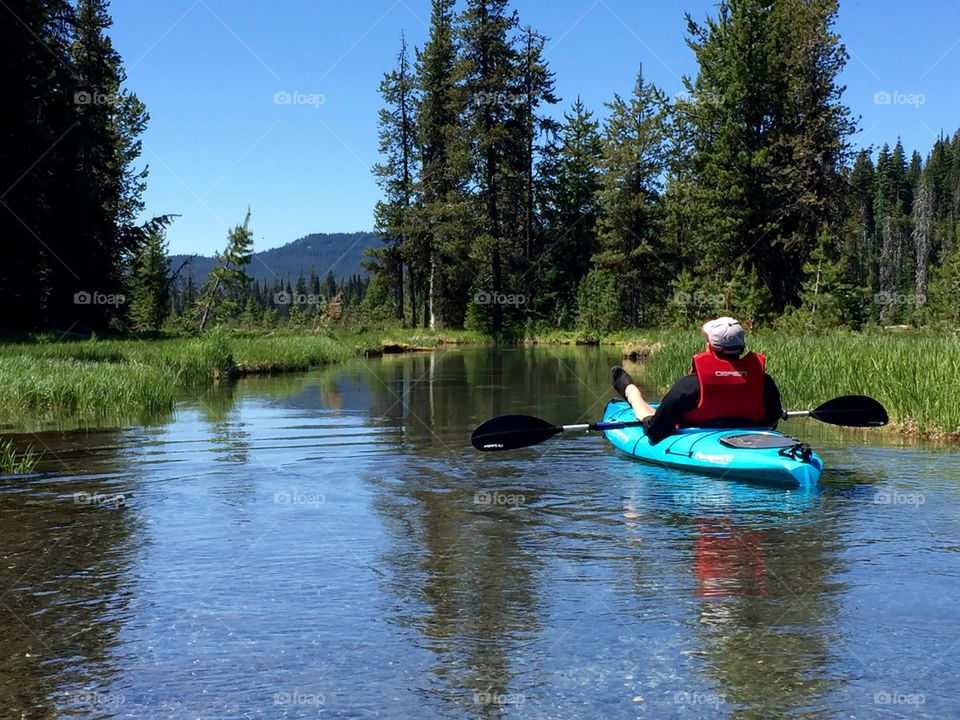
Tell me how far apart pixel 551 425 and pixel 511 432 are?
507 millimetres

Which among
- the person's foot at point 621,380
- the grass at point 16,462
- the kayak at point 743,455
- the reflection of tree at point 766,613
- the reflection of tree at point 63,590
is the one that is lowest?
the reflection of tree at point 63,590

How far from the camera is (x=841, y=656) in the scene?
16.6ft

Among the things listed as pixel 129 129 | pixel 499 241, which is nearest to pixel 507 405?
pixel 499 241

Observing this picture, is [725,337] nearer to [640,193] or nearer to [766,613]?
[766,613]

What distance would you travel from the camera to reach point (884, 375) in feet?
48.0

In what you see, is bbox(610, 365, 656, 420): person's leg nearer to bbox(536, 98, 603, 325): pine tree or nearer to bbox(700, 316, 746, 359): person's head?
bbox(700, 316, 746, 359): person's head

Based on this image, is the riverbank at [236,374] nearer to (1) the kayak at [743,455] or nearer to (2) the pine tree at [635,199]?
(1) the kayak at [743,455]

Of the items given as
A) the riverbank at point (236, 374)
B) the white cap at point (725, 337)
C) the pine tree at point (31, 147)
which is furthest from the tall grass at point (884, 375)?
the pine tree at point (31, 147)

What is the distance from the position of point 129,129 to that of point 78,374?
3804 cm

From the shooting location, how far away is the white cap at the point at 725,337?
31.7 ft

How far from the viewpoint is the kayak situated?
363 inches

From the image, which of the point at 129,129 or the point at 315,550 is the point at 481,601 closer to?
the point at 315,550

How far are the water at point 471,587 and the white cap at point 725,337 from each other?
1401 millimetres

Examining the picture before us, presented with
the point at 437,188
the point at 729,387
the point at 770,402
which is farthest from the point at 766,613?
the point at 437,188
